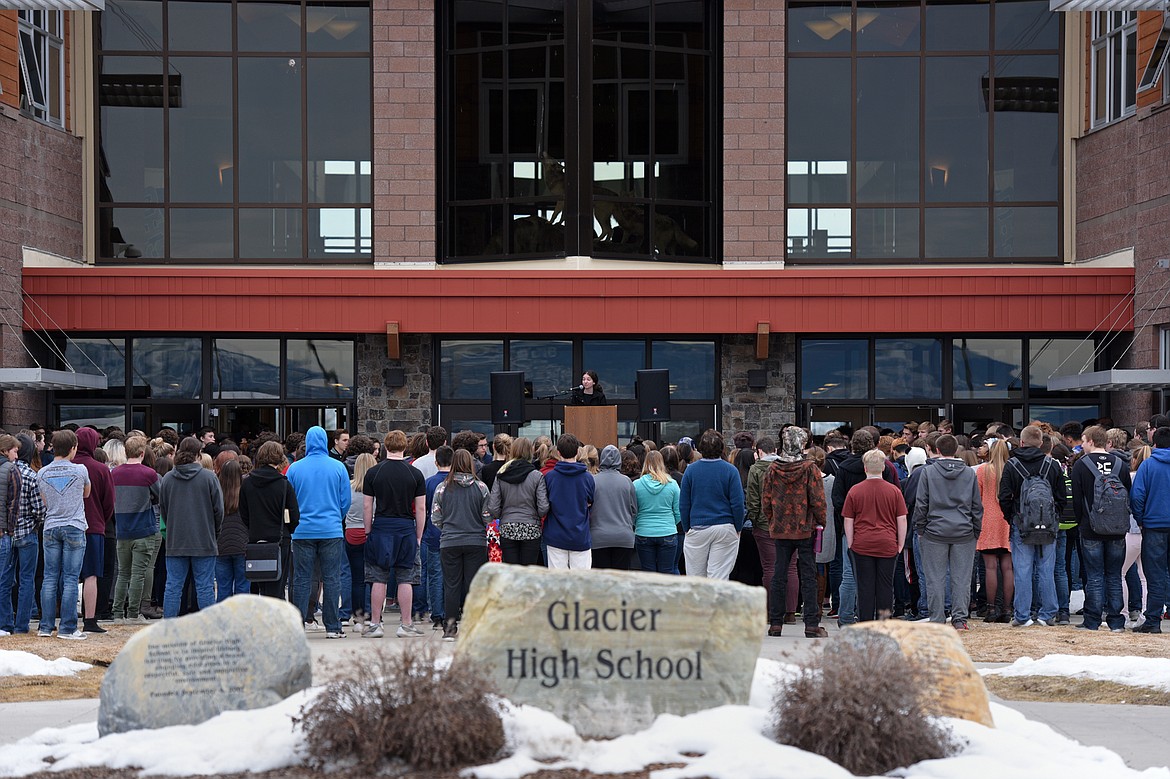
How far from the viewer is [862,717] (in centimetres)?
689

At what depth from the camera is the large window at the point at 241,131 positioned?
76.5ft

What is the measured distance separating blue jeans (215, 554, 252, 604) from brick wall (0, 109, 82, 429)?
410 inches

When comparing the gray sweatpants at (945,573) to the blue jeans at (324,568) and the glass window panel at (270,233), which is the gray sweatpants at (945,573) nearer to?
the blue jeans at (324,568)

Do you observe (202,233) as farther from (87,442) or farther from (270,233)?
(87,442)

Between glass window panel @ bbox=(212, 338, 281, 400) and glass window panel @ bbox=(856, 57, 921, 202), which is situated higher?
glass window panel @ bbox=(856, 57, 921, 202)

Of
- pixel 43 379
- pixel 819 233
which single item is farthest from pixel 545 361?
pixel 43 379

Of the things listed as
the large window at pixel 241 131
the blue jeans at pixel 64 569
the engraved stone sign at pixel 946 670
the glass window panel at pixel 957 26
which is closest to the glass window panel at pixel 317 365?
the large window at pixel 241 131

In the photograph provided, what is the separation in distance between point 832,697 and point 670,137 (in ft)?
56.9

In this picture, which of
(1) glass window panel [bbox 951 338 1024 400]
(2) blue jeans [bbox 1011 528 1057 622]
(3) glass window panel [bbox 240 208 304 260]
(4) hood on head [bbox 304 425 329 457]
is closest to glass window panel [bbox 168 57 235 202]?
(3) glass window panel [bbox 240 208 304 260]

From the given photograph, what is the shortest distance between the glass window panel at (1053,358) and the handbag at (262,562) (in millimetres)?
15321

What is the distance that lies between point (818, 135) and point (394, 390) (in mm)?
8286

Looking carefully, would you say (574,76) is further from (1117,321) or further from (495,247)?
(1117,321)

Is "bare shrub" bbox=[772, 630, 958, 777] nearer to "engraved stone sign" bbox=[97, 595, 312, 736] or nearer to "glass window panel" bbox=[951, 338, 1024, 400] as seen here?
"engraved stone sign" bbox=[97, 595, 312, 736]

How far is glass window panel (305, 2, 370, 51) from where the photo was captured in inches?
924
